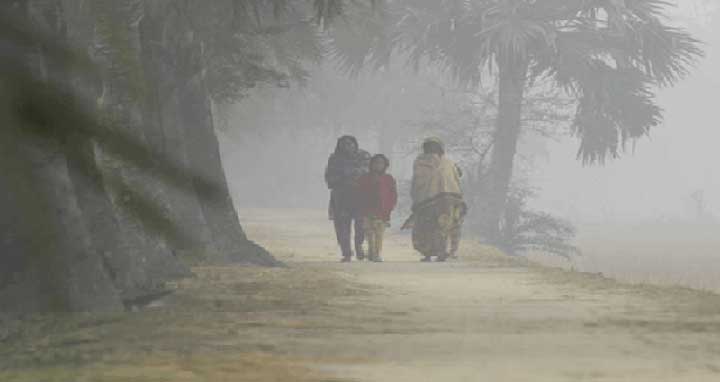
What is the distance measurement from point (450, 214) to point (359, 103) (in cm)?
3663

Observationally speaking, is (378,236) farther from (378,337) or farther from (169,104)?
(378,337)

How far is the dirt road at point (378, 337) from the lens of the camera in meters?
4.51

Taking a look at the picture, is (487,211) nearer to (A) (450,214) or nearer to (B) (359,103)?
(A) (450,214)

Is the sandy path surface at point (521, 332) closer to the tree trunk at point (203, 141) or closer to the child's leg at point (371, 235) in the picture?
the tree trunk at point (203, 141)

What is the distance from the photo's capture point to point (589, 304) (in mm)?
8336

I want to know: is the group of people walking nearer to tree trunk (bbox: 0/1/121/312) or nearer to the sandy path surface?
the sandy path surface

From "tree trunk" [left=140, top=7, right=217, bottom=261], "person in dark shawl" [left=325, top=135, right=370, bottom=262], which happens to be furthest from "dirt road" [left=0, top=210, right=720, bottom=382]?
"person in dark shawl" [left=325, top=135, right=370, bottom=262]

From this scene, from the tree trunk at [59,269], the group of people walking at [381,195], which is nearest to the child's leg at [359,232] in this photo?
the group of people walking at [381,195]

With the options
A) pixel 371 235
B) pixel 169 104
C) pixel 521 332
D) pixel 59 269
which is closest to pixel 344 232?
pixel 371 235

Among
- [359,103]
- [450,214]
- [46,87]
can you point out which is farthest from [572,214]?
[46,87]

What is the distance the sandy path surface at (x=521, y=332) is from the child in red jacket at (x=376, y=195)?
4.49m

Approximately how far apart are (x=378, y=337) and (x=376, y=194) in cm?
1031

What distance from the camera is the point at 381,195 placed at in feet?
52.7

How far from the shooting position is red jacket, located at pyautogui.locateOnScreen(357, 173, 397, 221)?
16.1 meters
